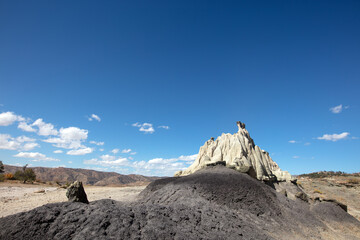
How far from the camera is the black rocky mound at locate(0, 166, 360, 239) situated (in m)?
3.83

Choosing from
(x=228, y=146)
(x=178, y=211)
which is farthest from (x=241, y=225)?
(x=228, y=146)

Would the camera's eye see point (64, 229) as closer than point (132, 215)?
Yes

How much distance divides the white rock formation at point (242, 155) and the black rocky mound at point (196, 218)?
6.63m

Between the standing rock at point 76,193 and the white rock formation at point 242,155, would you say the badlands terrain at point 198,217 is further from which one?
the white rock formation at point 242,155

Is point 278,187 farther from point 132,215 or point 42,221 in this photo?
point 42,221

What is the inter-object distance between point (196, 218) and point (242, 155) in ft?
48.9

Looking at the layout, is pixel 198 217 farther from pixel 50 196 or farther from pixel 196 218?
pixel 50 196

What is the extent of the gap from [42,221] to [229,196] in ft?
24.5

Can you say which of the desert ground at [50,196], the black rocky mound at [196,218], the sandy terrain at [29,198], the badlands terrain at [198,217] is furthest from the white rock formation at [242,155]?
the sandy terrain at [29,198]

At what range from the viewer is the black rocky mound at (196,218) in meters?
3.83

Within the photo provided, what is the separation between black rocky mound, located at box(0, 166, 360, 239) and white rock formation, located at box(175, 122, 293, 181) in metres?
6.63

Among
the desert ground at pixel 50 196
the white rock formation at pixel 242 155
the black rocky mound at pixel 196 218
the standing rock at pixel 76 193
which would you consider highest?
the white rock formation at pixel 242 155

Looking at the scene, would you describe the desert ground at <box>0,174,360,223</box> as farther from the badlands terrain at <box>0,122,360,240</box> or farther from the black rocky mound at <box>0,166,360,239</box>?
the black rocky mound at <box>0,166,360,239</box>

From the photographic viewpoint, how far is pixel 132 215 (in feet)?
15.5
